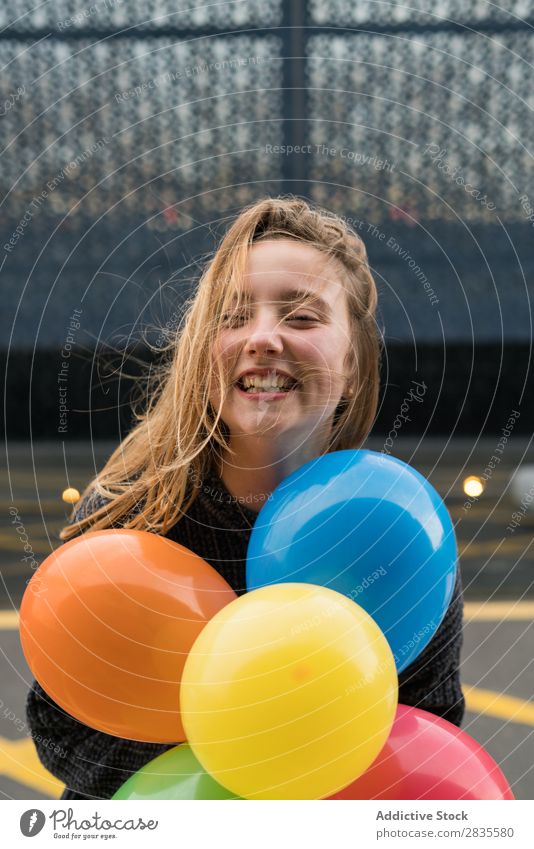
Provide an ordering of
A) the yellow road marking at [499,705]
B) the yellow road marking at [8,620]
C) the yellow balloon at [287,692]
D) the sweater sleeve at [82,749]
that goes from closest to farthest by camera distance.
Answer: the yellow balloon at [287,692]
the sweater sleeve at [82,749]
the yellow road marking at [499,705]
the yellow road marking at [8,620]

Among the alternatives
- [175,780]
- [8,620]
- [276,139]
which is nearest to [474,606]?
[8,620]

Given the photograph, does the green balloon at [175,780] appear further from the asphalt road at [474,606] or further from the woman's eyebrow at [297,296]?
the woman's eyebrow at [297,296]

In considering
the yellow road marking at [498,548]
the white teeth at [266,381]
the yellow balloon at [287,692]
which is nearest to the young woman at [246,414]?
the white teeth at [266,381]

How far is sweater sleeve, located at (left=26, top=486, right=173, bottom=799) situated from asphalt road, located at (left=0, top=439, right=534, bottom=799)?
30 cm

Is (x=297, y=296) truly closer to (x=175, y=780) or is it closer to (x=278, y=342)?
(x=278, y=342)

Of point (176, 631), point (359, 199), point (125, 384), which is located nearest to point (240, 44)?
point (359, 199)

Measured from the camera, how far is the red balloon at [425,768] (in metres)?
0.91

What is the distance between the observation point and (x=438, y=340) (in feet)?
23.0

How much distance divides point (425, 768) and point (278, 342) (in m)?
0.43

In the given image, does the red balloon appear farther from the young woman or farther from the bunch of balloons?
the young woman

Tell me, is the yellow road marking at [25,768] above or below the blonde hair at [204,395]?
below

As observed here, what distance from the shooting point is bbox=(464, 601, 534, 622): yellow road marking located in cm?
344

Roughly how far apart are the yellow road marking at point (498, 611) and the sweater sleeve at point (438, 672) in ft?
7.70
